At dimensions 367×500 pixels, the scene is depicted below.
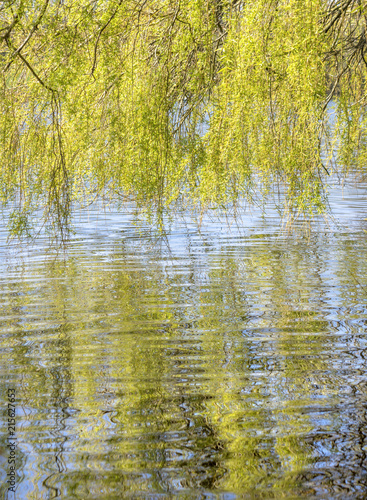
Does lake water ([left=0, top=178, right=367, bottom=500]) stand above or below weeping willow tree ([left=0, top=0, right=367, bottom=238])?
below

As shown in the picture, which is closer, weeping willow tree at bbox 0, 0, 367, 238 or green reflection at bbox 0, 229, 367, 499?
green reflection at bbox 0, 229, 367, 499

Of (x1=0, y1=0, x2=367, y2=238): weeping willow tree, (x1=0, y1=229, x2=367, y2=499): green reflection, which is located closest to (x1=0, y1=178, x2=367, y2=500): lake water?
(x1=0, y1=229, x2=367, y2=499): green reflection

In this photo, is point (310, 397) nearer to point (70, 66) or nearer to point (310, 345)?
point (310, 345)

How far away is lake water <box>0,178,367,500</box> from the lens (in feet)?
10.4

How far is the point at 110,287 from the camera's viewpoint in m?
6.50

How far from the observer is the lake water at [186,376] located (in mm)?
3172

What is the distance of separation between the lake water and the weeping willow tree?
0.54 m

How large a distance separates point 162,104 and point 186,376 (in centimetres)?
148

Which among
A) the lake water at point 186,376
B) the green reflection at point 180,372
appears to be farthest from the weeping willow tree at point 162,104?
the green reflection at point 180,372

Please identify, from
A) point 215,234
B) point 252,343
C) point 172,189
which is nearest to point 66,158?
point 172,189

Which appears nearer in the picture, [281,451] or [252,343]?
[281,451]

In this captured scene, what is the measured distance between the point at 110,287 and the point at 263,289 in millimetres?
1183

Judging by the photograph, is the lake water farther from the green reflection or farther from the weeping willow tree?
the weeping willow tree

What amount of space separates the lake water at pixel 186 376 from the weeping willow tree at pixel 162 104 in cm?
54
